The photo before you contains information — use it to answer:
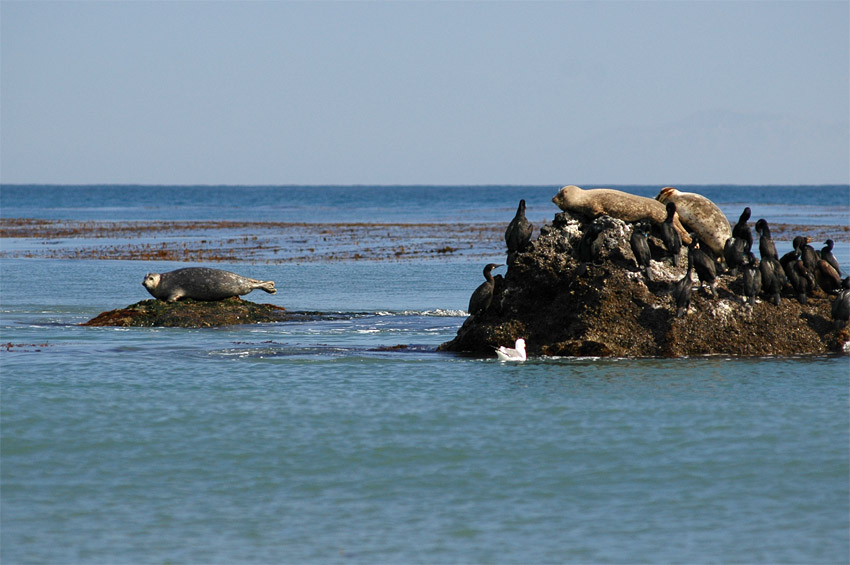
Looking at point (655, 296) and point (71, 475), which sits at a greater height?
point (655, 296)

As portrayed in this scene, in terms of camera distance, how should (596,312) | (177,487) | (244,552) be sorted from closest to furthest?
(244,552), (177,487), (596,312)

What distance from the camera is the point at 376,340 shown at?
703 inches

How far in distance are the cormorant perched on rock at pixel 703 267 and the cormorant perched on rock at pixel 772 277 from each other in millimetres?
675

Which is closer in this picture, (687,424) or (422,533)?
(422,533)

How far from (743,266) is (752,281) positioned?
0.39 metres

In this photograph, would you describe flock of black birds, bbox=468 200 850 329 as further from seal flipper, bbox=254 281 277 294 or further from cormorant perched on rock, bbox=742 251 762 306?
seal flipper, bbox=254 281 277 294

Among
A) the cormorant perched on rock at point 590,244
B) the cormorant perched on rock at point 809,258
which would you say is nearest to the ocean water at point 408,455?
the cormorant perched on rock at point 590,244

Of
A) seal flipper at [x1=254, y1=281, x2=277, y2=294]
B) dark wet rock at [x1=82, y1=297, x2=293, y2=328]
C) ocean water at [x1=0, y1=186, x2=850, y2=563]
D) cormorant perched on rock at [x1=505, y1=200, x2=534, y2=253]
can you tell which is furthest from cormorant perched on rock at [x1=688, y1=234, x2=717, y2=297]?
seal flipper at [x1=254, y1=281, x2=277, y2=294]

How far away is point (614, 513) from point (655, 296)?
6.99 meters

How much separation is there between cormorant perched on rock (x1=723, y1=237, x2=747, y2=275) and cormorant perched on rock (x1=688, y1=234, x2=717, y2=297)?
420 mm

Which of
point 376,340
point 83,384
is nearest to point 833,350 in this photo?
point 376,340

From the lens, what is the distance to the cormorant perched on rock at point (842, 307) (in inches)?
600

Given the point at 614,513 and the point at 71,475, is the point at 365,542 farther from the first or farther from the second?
the point at 71,475

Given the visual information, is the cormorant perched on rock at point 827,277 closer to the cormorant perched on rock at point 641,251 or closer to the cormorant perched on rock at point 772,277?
the cormorant perched on rock at point 772,277
